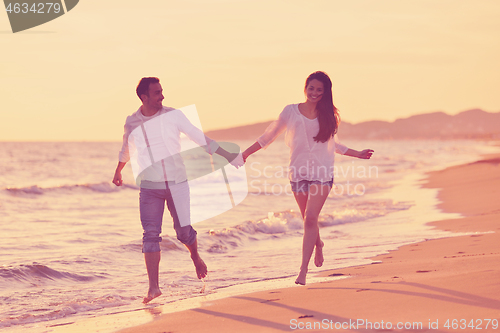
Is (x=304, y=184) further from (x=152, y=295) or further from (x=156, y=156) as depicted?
(x=152, y=295)

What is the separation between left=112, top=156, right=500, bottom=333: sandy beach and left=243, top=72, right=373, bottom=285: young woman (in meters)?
0.46

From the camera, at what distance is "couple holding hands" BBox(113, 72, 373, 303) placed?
4.55m

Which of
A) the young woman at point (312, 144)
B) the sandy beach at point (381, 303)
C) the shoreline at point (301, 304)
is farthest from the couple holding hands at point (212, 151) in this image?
the sandy beach at point (381, 303)

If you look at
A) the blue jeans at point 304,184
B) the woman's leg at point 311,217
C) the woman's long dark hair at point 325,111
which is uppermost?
the woman's long dark hair at point 325,111

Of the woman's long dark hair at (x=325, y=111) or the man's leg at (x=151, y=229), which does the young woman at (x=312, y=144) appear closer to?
the woman's long dark hair at (x=325, y=111)

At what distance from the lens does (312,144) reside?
15.0 feet

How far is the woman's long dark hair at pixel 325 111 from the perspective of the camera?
4.51 m

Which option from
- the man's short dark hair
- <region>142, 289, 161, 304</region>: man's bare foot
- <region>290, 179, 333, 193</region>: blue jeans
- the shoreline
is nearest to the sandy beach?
the shoreline

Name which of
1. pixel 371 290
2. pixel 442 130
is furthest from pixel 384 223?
pixel 442 130

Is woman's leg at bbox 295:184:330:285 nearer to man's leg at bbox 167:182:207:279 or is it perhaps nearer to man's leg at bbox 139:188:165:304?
man's leg at bbox 167:182:207:279

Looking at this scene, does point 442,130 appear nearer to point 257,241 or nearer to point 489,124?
point 489,124

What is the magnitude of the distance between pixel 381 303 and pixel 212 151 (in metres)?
1.95

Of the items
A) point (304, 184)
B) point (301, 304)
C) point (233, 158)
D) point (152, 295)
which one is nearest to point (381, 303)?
point (301, 304)

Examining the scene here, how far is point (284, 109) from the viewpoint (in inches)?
184
